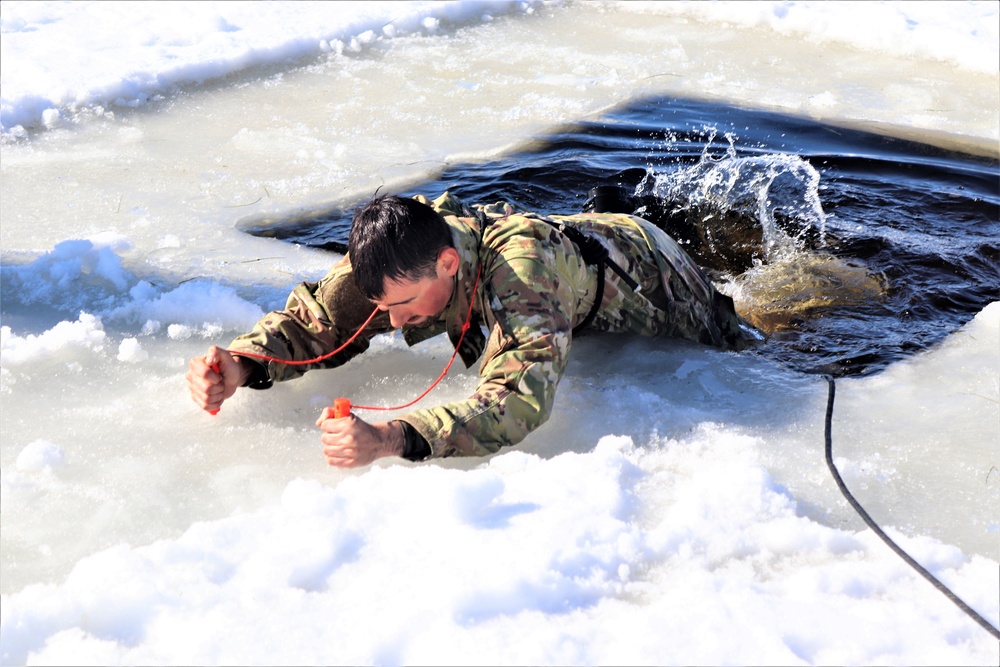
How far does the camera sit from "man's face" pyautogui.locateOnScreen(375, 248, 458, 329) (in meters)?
2.17

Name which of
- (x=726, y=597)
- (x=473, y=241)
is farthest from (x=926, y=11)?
(x=726, y=597)

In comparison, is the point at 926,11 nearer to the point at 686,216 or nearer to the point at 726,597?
the point at 686,216

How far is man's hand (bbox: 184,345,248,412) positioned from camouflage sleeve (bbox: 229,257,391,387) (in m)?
0.07

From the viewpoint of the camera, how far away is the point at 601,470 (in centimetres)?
212

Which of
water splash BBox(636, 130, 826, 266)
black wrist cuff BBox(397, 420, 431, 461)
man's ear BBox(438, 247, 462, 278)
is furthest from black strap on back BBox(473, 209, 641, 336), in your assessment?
water splash BBox(636, 130, 826, 266)

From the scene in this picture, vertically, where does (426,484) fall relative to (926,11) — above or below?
below

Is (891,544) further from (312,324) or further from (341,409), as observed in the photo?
(312,324)

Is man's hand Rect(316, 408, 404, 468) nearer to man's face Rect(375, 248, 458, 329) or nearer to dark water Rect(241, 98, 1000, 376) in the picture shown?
man's face Rect(375, 248, 458, 329)

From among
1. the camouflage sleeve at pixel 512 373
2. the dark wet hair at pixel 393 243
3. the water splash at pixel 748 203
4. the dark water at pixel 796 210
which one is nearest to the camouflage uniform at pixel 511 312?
the camouflage sleeve at pixel 512 373

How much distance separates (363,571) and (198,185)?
2.58m

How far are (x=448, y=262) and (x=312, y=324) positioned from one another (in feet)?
1.68

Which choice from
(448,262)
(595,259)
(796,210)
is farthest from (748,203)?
(448,262)

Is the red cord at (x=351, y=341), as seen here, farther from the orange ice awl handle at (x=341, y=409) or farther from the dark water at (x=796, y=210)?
the dark water at (x=796, y=210)

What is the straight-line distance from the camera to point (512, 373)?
220cm
